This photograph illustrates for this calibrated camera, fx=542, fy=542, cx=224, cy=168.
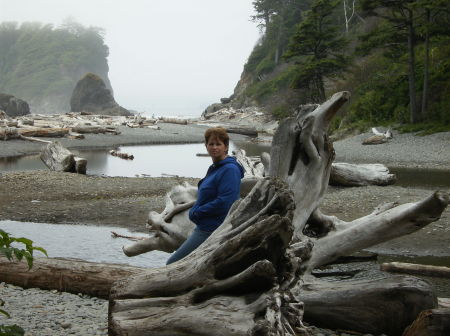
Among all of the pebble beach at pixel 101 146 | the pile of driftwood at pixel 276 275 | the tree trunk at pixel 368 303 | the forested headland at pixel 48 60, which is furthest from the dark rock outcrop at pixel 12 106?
the forested headland at pixel 48 60

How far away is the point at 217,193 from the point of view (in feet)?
14.8

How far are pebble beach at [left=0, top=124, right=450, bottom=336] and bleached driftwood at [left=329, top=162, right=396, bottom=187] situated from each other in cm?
81

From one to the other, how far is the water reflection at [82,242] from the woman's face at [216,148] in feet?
11.6

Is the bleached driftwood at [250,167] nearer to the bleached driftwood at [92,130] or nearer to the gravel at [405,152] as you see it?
the gravel at [405,152]

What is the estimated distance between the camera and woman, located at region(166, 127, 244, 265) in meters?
4.43

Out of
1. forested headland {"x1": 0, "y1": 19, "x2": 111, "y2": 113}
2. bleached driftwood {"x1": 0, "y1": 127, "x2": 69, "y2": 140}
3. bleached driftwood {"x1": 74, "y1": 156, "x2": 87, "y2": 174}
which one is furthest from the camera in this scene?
forested headland {"x1": 0, "y1": 19, "x2": 111, "y2": 113}

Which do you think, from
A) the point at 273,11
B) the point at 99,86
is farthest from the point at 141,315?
the point at 99,86

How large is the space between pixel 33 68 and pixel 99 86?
7949cm

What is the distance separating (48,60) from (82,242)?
547 ft

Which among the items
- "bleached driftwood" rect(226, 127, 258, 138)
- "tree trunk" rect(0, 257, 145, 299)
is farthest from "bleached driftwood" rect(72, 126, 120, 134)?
"tree trunk" rect(0, 257, 145, 299)

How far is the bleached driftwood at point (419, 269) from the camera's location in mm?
6430

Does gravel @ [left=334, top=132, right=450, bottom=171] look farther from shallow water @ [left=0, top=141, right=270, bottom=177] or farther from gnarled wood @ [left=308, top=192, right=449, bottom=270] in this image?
gnarled wood @ [left=308, top=192, right=449, bottom=270]

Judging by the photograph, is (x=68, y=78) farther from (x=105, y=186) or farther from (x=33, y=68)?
(x=105, y=186)

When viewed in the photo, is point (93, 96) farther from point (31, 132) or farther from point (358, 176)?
point (358, 176)
